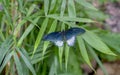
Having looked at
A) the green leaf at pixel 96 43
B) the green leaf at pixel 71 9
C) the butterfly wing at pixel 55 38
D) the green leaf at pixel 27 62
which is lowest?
the green leaf at pixel 27 62

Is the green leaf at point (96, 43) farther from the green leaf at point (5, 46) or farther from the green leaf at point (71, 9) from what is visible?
the green leaf at point (5, 46)

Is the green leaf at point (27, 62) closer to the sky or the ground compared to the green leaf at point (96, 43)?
closer to the ground

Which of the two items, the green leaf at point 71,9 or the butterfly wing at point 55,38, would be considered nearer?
the butterfly wing at point 55,38

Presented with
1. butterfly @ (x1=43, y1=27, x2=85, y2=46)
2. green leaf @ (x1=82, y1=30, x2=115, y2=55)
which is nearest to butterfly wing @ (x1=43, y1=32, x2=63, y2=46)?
butterfly @ (x1=43, y1=27, x2=85, y2=46)

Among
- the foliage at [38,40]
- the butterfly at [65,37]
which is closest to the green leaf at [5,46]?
the foliage at [38,40]

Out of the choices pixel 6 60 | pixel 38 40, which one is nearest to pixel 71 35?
pixel 38 40

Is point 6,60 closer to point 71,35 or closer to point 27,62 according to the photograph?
point 27,62

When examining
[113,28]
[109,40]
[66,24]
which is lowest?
[113,28]

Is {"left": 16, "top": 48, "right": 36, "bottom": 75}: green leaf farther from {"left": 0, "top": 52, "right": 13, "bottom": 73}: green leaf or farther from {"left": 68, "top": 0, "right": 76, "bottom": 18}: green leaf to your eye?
{"left": 68, "top": 0, "right": 76, "bottom": 18}: green leaf

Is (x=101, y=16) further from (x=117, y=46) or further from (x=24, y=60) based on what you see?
(x=24, y=60)

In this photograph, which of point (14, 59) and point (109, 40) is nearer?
point (14, 59)

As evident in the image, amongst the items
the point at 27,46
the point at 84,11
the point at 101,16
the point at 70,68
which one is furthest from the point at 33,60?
the point at 101,16
